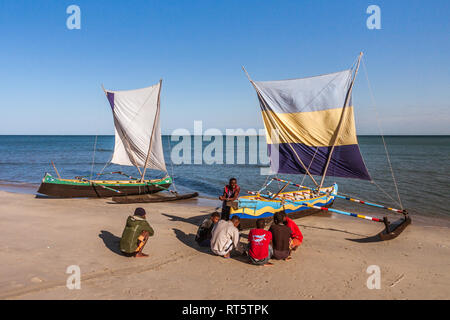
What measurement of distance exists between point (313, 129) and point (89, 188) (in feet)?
45.5

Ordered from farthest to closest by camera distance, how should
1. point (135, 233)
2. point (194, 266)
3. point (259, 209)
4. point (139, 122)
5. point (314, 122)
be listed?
point (139, 122), point (314, 122), point (259, 209), point (135, 233), point (194, 266)

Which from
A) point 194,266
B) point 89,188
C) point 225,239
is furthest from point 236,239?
point 89,188

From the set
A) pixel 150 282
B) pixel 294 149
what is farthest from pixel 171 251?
pixel 294 149

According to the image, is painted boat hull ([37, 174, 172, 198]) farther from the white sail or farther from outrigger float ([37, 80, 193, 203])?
the white sail

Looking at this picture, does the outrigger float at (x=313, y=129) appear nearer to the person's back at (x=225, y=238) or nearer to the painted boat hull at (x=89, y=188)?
the person's back at (x=225, y=238)

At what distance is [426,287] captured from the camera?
23.5 ft

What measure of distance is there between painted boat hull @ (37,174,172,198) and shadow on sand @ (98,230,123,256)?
8.63m

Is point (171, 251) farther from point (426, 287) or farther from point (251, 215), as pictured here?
point (426, 287)

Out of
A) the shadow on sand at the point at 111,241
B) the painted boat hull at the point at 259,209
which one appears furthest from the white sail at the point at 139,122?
the painted boat hull at the point at 259,209

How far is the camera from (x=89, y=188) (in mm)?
18766

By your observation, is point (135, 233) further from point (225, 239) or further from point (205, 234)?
point (225, 239)

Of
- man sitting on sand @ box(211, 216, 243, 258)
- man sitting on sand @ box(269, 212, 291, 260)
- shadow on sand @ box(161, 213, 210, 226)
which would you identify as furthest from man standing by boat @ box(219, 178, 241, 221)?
shadow on sand @ box(161, 213, 210, 226)

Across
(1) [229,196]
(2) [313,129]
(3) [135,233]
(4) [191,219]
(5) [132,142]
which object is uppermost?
(2) [313,129]
